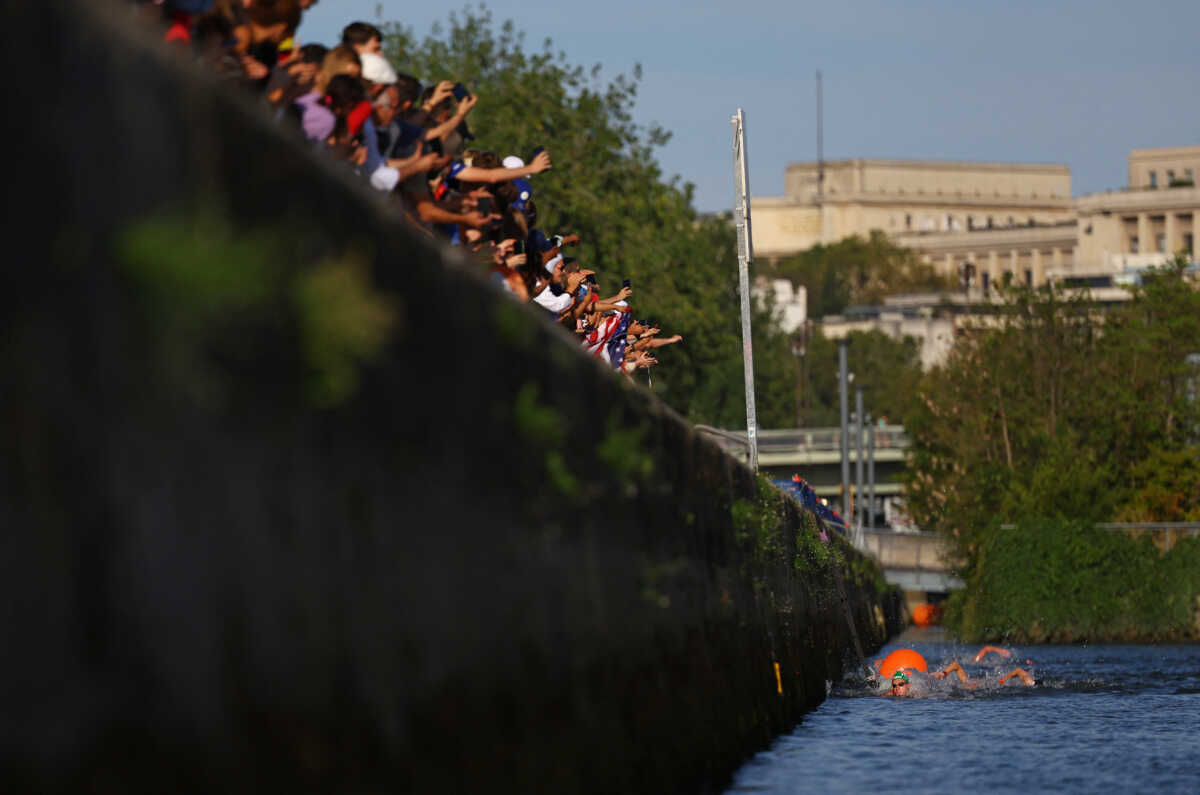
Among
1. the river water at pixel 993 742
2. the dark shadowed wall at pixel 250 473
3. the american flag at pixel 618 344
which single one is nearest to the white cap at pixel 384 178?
the dark shadowed wall at pixel 250 473

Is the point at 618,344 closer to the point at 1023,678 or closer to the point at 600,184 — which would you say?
the point at 1023,678

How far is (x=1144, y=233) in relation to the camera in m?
199

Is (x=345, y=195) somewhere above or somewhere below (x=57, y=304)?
above

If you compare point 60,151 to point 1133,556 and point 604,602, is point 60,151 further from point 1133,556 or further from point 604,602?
point 1133,556

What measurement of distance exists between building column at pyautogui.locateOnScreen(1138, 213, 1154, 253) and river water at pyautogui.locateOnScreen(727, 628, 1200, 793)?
6893 inches

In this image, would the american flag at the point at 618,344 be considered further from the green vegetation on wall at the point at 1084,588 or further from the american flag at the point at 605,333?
the green vegetation on wall at the point at 1084,588

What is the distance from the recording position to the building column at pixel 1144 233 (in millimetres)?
197375

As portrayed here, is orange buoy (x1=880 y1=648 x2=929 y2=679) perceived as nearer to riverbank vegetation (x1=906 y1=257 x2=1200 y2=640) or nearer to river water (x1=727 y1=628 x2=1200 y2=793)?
river water (x1=727 y1=628 x2=1200 y2=793)

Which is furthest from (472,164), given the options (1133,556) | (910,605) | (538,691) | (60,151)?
(910,605)

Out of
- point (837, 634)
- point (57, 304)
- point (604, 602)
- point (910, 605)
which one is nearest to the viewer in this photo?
point (57, 304)

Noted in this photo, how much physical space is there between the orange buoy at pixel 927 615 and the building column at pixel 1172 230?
12178 cm

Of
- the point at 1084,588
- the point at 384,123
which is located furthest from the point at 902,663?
the point at 1084,588

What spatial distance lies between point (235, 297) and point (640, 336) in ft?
49.5

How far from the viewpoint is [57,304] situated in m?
3.99
